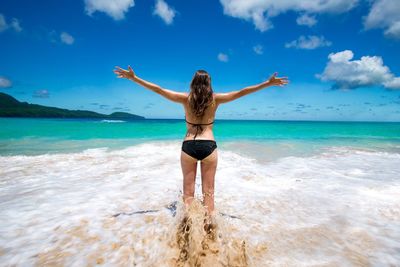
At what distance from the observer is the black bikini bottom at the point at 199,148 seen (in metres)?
3.86

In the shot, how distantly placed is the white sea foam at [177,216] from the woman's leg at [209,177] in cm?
32

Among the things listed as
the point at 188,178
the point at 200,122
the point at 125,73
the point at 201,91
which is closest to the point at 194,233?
the point at 188,178

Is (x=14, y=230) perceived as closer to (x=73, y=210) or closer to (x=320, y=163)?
(x=73, y=210)

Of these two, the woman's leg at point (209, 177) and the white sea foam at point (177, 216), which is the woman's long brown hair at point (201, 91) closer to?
the woman's leg at point (209, 177)

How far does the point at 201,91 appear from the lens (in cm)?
376

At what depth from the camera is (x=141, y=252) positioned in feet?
12.1

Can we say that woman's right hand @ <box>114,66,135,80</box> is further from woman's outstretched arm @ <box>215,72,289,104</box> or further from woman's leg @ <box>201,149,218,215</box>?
woman's leg @ <box>201,149,218,215</box>

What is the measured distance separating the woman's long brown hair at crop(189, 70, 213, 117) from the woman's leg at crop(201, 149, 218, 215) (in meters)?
0.73

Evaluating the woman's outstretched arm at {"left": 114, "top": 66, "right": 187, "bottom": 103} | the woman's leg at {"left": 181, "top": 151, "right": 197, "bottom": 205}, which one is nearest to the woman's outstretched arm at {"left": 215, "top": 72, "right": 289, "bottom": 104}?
the woman's outstretched arm at {"left": 114, "top": 66, "right": 187, "bottom": 103}

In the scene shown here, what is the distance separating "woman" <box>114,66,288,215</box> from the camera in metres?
3.80

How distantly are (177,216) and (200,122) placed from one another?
1.53 metres

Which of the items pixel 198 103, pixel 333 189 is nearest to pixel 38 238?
pixel 198 103

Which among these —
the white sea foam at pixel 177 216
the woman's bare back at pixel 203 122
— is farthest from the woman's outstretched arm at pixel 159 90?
the white sea foam at pixel 177 216

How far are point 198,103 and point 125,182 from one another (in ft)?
15.0
